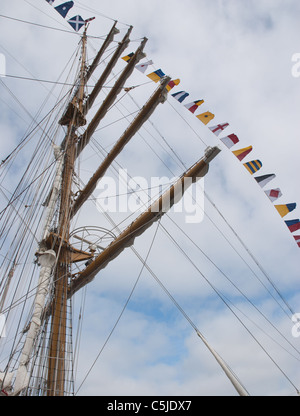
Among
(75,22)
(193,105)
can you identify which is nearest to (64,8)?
(75,22)

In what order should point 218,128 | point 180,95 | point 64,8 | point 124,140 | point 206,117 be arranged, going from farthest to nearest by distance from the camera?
point 124,140, point 64,8, point 180,95, point 206,117, point 218,128

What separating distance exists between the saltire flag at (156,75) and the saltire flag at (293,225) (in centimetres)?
573

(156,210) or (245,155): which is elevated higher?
(245,155)

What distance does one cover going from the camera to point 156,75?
1001 cm

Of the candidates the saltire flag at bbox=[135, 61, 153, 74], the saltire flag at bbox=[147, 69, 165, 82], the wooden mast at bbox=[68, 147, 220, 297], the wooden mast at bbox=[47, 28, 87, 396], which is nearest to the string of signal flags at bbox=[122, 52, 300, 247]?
the wooden mast at bbox=[68, 147, 220, 297]

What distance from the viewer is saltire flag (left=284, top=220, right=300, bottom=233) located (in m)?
7.06

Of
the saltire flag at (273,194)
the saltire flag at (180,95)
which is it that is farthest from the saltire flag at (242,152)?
the saltire flag at (180,95)

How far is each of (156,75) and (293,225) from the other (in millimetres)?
5981

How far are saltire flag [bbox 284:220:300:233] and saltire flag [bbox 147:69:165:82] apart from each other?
5733 millimetres

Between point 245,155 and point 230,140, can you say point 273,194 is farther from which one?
point 230,140

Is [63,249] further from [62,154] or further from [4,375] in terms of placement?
[4,375]

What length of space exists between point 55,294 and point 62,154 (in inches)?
170
